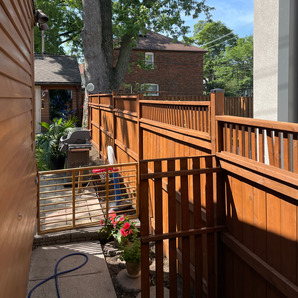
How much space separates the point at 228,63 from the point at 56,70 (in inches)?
1295

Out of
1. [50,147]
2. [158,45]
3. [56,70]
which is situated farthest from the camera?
[158,45]

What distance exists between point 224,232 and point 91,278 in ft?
6.74

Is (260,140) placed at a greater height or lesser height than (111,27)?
lesser

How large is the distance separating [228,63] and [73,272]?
47.1m

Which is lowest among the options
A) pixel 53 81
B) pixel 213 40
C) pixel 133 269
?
pixel 133 269

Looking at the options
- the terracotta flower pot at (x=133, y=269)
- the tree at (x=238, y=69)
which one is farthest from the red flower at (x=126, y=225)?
the tree at (x=238, y=69)

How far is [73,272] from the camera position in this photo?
15.1 ft

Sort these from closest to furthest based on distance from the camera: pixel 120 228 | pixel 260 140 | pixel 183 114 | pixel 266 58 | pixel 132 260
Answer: pixel 260 140 < pixel 266 58 < pixel 183 114 < pixel 132 260 < pixel 120 228

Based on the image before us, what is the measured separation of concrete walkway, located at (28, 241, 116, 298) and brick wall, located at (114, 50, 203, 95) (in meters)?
22.5

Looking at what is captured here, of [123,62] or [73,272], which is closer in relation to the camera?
[73,272]

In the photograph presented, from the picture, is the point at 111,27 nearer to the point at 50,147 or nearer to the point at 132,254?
the point at 50,147

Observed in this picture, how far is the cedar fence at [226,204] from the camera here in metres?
2.39

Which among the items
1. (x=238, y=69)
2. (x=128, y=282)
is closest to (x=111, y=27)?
(x=128, y=282)

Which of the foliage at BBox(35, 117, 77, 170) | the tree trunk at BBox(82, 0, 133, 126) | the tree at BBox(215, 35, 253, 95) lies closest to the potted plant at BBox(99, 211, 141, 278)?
the foliage at BBox(35, 117, 77, 170)
